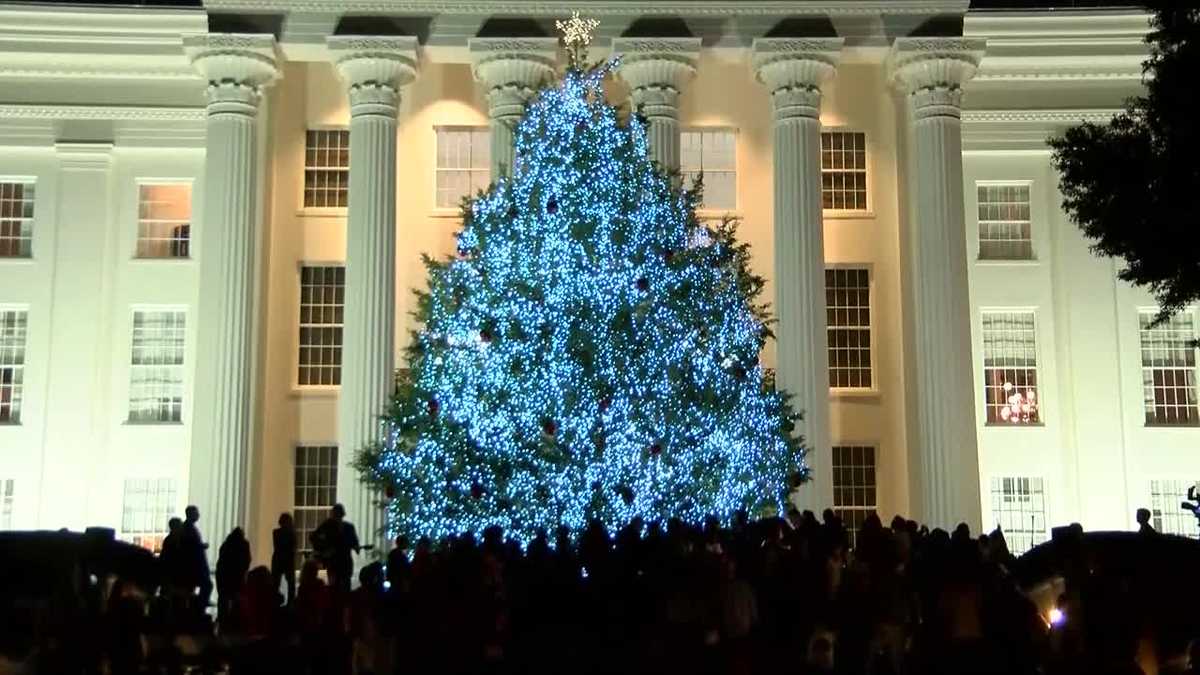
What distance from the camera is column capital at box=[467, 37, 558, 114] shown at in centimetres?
3122

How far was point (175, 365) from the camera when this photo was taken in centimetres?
3319

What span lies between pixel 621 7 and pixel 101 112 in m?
12.3

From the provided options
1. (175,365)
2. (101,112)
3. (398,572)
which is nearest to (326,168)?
(101,112)

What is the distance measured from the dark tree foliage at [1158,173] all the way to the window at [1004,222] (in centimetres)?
1295

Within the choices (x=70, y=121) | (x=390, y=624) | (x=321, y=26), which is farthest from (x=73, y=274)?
(x=390, y=624)

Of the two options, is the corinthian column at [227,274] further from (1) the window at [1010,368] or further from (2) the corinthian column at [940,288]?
(1) the window at [1010,368]

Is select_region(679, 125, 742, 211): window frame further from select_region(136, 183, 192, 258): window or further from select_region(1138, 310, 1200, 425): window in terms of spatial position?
select_region(136, 183, 192, 258): window

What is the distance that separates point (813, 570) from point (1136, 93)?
82.3 feet

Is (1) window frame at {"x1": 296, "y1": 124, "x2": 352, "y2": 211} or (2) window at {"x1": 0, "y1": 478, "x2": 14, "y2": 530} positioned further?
(1) window frame at {"x1": 296, "y1": 124, "x2": 352, "y2": 211}

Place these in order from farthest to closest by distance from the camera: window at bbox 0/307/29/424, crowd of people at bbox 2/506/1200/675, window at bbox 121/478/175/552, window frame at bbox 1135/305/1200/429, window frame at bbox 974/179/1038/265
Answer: window frame at bbox 974/179/1038/265 < window frame at bbox 1135/305/1200/429 < window at bbox 0/307/29/424 < window at bbox 121/478/175/552 < crowd of people at bbox 2/506/1200/675

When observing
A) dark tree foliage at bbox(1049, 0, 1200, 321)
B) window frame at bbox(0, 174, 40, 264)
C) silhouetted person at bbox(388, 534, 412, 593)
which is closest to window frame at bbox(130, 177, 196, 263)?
window frame at bbox(0, 174, 40, 264)

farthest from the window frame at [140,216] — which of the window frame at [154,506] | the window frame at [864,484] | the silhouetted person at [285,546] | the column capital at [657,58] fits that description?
the window frame at [864,484]

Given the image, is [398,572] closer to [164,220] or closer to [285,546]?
[285,546]

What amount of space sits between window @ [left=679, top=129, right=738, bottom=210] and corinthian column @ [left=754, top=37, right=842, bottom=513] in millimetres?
2727
